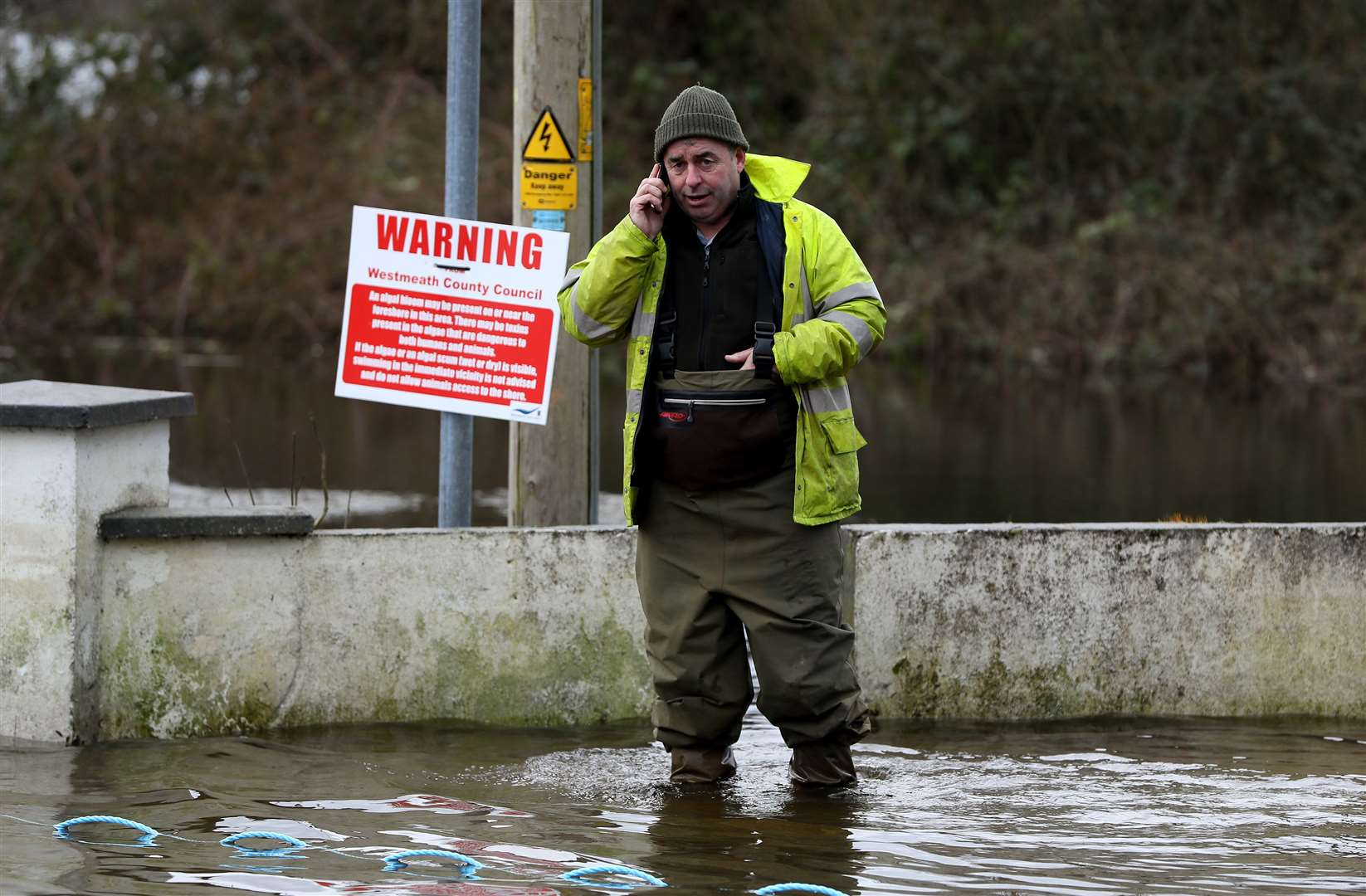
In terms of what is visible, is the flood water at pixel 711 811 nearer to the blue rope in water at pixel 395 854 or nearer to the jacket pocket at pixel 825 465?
the blue rope in water at pixel 395 854

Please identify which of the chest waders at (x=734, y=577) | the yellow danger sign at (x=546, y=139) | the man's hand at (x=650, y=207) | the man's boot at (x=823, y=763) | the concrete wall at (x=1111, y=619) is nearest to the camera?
the man's hand at (x=650, y=207)

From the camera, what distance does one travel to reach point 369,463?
1373 centimetres

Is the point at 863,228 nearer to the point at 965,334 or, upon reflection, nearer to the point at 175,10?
the point at 965,334

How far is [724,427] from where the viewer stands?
5.41m

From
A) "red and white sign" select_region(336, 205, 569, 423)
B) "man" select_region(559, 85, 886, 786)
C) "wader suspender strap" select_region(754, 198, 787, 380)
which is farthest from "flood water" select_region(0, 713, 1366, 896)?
"wader suspender strap" select_region(754, 198, 787, 380)

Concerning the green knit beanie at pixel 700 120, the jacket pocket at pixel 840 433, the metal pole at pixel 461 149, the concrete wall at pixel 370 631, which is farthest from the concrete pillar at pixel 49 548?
the jacket pocket at pixel 840 433

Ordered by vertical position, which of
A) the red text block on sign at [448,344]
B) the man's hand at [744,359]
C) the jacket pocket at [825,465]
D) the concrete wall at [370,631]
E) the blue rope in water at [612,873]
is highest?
the red text block on sign at [448,344]

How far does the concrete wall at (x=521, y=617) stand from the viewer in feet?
19.8

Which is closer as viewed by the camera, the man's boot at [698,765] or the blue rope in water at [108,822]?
the blue rope in water at [108,822]

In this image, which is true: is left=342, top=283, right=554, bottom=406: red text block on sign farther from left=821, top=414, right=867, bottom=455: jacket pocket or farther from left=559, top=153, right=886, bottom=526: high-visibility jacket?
left=821, top=414, right=867, bottom=455: jacket pocket

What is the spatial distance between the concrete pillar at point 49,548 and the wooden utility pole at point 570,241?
1.50m

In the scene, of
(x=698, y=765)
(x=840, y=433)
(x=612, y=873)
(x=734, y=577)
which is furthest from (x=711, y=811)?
(x=840, y=433)

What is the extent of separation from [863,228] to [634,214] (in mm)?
17617

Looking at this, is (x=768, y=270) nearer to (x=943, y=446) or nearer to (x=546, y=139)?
(x=546, y=139)
